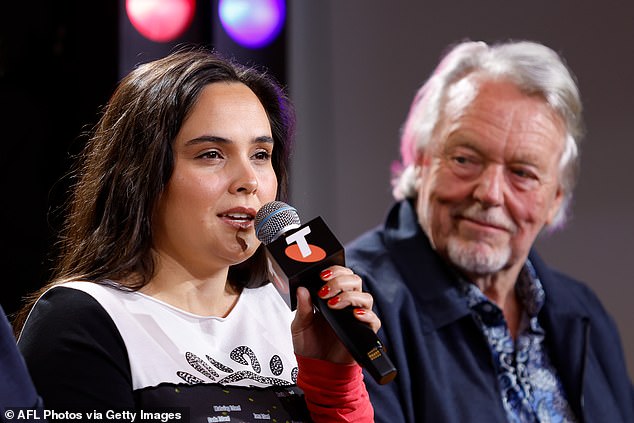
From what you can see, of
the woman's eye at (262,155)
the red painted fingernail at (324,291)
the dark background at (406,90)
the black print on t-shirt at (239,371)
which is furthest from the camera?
the dark background at (406,90)

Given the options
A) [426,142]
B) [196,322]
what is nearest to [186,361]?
[196,322]

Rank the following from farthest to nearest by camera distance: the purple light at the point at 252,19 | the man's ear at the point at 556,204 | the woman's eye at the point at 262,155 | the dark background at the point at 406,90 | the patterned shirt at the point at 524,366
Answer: the dark background at the point at 406,90
the purple light at the point at 252,19
the man's ear at the point at 556,204
the patterned shirt at the point at 524,366
the woman's eye at the point at 262,155

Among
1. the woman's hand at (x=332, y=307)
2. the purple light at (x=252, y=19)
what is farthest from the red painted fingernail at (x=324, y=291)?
the purple light at (x=252, y=19)

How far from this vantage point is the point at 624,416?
2.67 m

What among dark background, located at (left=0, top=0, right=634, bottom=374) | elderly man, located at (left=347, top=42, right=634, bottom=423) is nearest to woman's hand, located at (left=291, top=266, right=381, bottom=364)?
elderly man, located at (left=347, top=42, right=634, bottom=423)

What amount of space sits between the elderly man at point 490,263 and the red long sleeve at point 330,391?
63 cm

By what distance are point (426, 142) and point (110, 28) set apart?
1.01 m

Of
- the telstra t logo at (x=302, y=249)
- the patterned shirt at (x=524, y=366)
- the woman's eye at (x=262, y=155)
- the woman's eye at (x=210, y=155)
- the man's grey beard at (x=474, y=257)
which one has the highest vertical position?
the woman's eye at (x=210, y=155)

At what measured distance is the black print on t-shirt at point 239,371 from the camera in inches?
63.6

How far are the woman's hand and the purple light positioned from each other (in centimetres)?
175

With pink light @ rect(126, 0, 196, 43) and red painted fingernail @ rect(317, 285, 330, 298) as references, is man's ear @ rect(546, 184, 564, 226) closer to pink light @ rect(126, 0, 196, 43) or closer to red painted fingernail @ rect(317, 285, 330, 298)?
pink light @ rect(126, 0, 196, 43)

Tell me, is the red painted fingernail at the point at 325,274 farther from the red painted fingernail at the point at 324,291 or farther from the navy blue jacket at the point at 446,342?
A: the navy blue jacket at the point at 446,342

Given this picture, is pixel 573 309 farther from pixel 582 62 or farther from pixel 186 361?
pixel 186 361

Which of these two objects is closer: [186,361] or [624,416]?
[186,361]
